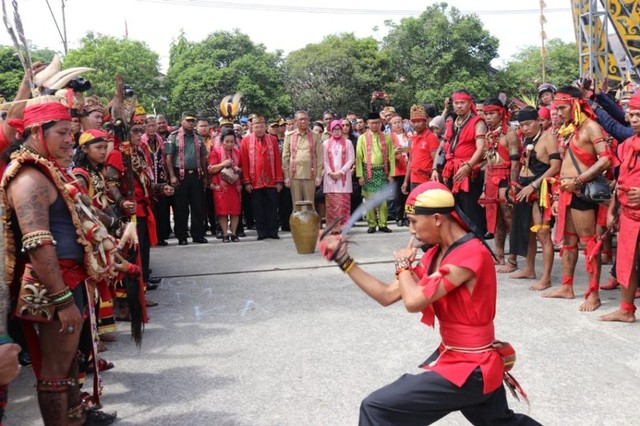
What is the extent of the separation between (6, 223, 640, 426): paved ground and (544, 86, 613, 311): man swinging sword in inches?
18.3

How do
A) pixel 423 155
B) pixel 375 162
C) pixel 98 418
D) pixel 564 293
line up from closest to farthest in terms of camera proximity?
pixel 98 418 → pixel 564 293 → pixel 423 155 → pixel 375 162

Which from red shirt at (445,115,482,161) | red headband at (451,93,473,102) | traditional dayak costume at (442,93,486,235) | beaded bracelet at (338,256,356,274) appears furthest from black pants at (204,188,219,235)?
beaded bracelet at (338,256,356,274)

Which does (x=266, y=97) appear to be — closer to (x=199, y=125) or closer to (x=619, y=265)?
(x=199, y=125)

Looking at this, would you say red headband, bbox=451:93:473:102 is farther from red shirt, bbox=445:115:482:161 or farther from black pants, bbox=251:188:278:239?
black pants, bbox=251:188:278:239

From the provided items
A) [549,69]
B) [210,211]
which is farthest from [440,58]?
[210,211]

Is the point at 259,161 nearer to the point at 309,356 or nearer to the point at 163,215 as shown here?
the point at 163,215

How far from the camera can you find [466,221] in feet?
9.19

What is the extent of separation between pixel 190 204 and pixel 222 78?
29457 millimetres

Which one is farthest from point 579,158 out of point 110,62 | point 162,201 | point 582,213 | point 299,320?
point 110,62

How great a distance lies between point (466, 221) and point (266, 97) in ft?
119

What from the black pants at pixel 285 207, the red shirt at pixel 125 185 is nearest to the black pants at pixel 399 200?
the black pants at pixel 285 207

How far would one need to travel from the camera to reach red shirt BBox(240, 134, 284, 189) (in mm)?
10180

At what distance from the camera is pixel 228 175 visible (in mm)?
10031

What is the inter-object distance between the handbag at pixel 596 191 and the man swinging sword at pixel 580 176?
4 centimetres
